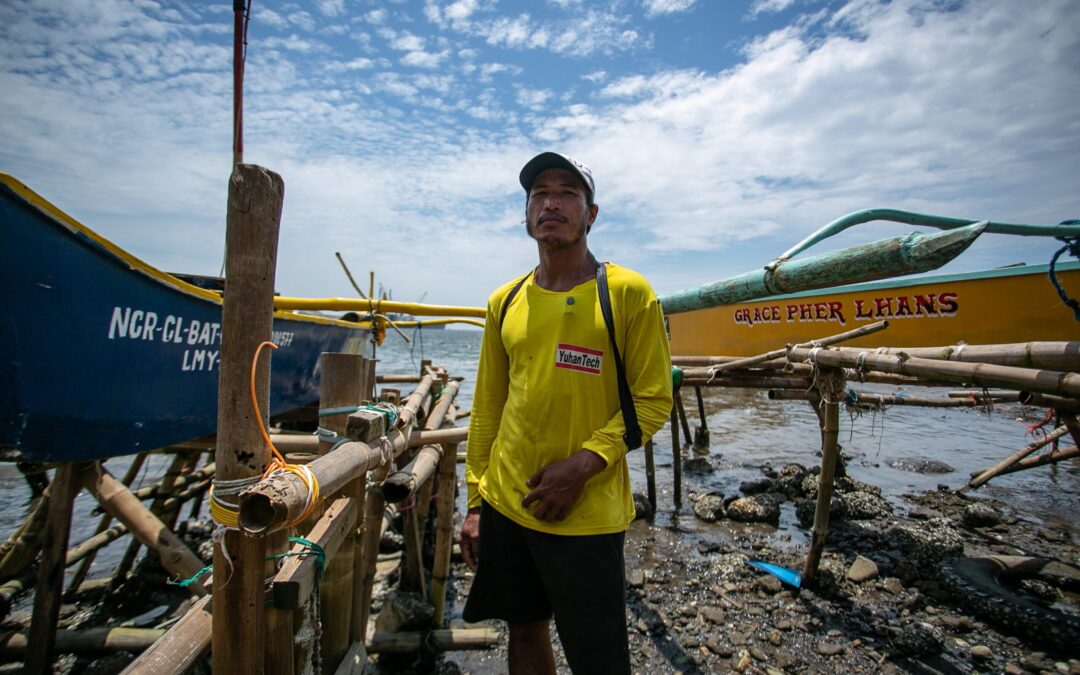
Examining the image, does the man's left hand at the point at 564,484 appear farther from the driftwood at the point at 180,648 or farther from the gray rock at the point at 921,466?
the gray rock at the point at 921,466

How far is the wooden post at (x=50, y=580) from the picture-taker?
3.36 meters

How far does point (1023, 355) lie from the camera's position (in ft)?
10.7

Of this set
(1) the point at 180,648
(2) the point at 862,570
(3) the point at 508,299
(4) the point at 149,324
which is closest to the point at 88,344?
(4) the point at 149,324

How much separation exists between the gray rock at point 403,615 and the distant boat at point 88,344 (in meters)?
2.20

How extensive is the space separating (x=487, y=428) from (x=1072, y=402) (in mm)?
4834

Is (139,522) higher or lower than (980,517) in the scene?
higher

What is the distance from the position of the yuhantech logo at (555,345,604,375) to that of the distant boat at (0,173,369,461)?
282 centimetres

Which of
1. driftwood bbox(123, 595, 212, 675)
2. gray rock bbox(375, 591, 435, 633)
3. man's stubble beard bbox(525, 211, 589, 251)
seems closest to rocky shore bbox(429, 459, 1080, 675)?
gray rock bbox(375, 591, 435, 633)

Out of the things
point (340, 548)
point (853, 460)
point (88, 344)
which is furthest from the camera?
point (853, 460)

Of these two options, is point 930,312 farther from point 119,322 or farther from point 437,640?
point 119,322

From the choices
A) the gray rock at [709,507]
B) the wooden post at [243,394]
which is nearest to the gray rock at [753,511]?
the gray rock at [709,507]

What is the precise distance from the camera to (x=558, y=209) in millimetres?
2289

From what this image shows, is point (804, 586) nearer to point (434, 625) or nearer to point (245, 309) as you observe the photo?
point (434, 625)

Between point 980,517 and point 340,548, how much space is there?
828 centimetres
